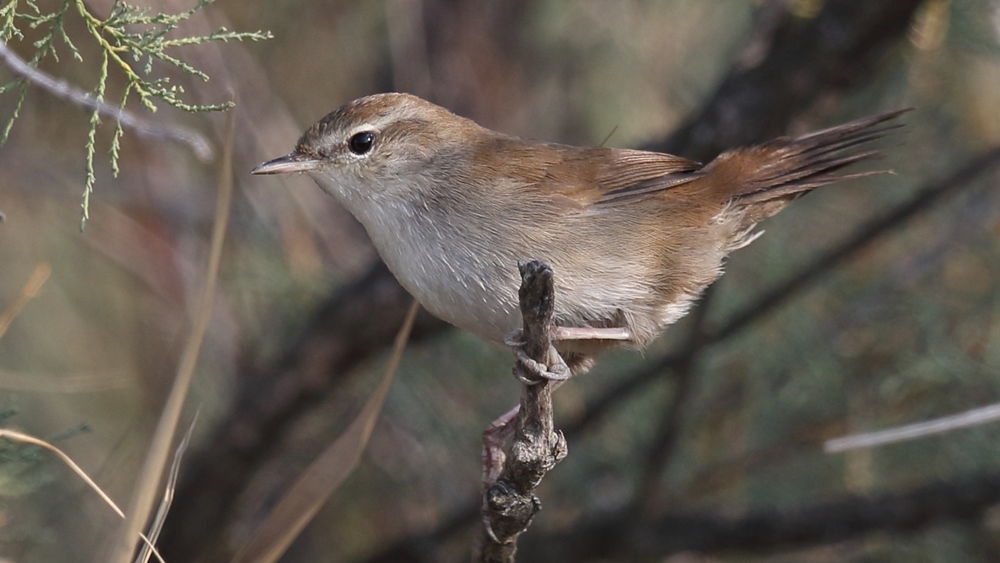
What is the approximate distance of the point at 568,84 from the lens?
21.0 ft

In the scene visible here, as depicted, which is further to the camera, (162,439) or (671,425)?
(671,425)

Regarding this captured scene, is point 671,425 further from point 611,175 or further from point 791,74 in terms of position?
point 611,175

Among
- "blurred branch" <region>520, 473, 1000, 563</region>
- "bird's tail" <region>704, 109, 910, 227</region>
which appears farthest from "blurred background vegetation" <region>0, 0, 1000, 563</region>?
"bird's tail" <region>704, 109, 910, 227</region>

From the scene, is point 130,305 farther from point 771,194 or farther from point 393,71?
point 771,194

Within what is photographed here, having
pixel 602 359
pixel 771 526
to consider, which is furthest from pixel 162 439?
pixel 602 359

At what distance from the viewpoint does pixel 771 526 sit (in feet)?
13.7

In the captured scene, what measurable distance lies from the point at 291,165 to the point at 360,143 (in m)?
0.21

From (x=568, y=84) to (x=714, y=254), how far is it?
11.1 feet

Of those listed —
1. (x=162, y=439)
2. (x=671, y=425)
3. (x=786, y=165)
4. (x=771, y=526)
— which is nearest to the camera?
(x=162, y=439)

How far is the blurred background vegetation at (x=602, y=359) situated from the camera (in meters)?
4.23

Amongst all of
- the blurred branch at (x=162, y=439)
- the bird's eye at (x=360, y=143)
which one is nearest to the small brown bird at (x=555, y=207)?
the bird's eye at (x=360, y=143)

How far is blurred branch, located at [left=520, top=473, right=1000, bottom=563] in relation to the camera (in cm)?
401

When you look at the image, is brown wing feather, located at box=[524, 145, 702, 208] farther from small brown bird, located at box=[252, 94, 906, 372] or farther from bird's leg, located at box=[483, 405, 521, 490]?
bird's leg, located at box=[483, 405, 521, 490]

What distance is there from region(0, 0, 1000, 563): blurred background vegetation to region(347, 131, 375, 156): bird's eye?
1.08 m
